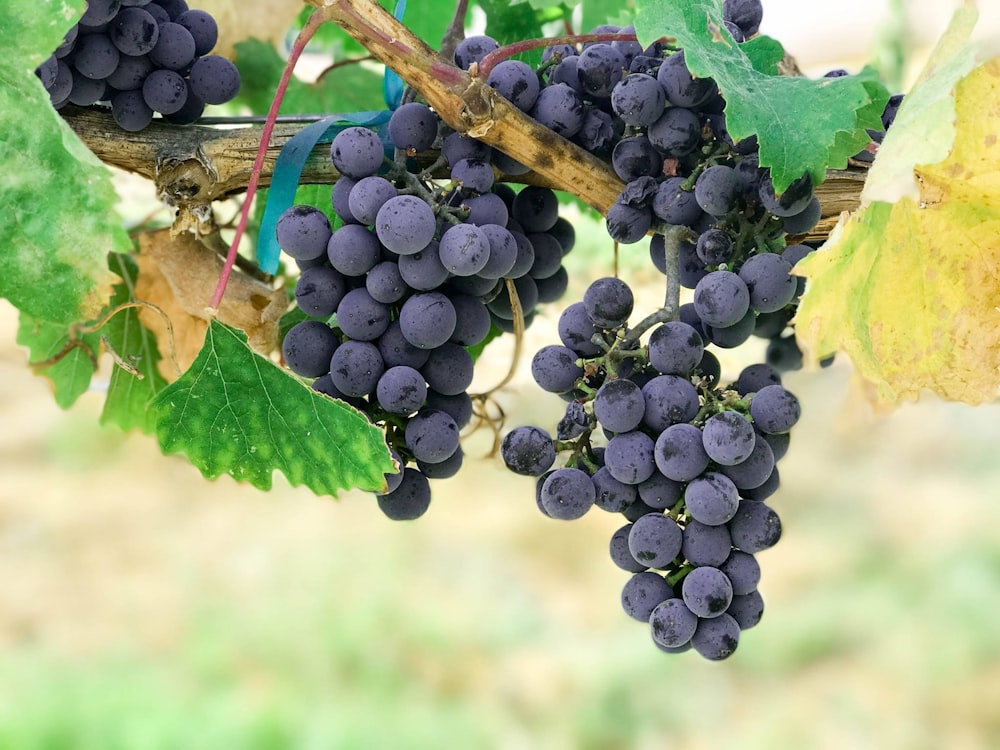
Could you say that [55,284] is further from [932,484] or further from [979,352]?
[932,484]

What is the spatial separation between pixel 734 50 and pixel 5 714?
263cm

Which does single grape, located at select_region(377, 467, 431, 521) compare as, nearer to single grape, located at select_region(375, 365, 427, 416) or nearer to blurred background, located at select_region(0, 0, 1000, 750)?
single grape, located at select_region(375, 365, 427, 416)

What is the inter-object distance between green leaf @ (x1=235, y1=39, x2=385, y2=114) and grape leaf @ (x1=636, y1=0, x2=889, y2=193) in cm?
43

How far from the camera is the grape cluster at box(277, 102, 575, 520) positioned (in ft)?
1.51

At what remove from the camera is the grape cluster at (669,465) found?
0.44m

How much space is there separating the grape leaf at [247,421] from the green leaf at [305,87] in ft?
1.21

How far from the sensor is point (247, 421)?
0.49 m

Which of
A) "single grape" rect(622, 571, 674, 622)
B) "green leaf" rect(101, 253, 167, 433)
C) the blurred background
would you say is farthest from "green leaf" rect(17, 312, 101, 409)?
the blurred background

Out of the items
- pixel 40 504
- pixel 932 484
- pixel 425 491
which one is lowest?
pixel 40 504

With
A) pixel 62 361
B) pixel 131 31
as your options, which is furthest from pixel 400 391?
pixel 62 361

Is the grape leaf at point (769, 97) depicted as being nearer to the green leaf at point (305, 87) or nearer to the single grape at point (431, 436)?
the single grape at point (431, 436)

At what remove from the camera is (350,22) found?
44 centimetres

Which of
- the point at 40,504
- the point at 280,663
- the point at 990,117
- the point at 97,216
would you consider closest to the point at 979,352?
the point at 990,117

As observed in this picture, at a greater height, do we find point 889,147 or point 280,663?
point 889,147
